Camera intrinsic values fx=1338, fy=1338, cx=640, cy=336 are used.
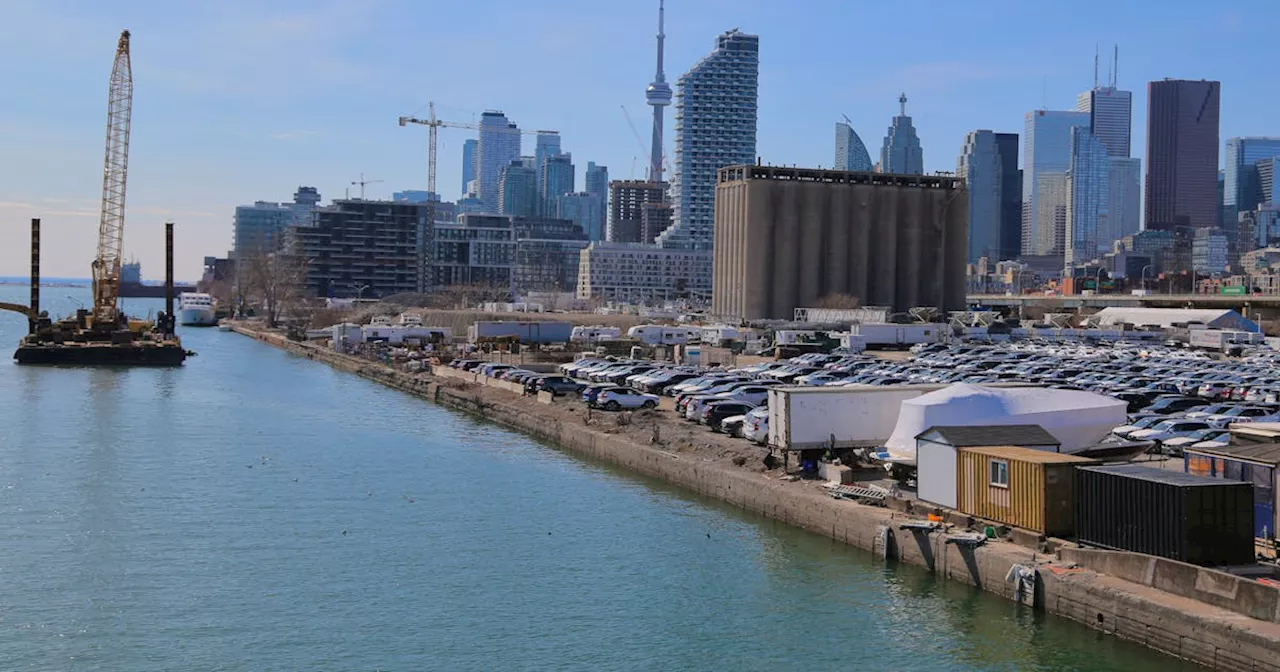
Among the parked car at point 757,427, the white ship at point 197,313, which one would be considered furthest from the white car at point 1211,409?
the white ship at point 197,313

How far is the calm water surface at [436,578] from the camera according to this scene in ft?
49.6

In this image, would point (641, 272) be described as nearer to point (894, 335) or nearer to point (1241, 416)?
point (894, 335)

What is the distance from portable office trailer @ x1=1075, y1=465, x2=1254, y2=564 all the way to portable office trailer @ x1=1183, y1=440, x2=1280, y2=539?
622 mm

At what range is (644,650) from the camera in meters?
15.5

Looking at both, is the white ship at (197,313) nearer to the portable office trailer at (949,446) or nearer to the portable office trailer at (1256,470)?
the portable office trailer at (949,446)

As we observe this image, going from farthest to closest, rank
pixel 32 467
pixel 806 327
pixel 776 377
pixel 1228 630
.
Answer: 1. pixel 806 327
2. pixel 776 377
3. pixel 32 467
4. pixel 1228 630

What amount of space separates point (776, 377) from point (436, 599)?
22.1 meters

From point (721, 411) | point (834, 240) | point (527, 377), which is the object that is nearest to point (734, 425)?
point (721, 411)

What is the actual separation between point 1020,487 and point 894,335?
38922 mm

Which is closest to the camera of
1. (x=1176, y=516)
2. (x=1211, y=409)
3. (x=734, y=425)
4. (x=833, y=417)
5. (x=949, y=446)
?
(x=1176, y=516)

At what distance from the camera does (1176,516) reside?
577 inches

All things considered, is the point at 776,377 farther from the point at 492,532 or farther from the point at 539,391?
the point at 492,532

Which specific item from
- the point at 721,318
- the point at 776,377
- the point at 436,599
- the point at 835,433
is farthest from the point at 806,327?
the point at 436,599

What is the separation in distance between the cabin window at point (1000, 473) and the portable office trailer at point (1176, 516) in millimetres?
1712
